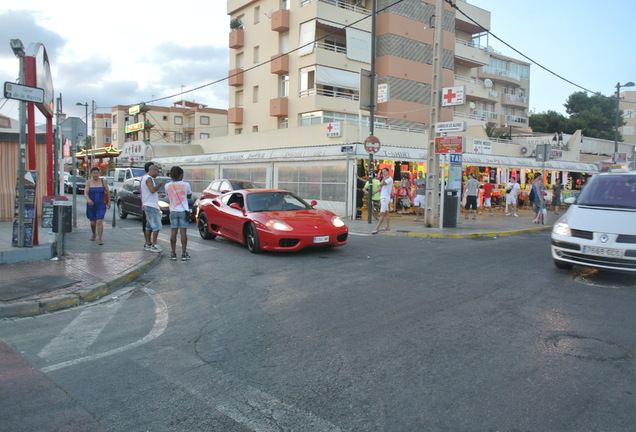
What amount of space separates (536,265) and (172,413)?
293 inches

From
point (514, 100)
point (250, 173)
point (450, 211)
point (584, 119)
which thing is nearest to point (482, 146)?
point (450, 211)

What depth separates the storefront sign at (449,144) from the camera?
14314 mm

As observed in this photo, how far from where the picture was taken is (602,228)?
6961 millimetres

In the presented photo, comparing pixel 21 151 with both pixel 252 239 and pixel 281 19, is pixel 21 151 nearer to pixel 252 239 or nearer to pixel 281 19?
pixel 252 239

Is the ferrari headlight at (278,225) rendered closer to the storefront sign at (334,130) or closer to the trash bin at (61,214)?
the trash bin at (61,214)

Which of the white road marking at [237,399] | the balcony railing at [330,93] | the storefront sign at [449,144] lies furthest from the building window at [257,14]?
the white road marking at [237,399]

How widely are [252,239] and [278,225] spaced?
791 mm

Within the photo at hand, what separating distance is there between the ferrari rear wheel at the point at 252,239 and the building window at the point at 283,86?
2208 centimetres

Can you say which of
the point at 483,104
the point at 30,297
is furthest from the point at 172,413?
the point at 483,104

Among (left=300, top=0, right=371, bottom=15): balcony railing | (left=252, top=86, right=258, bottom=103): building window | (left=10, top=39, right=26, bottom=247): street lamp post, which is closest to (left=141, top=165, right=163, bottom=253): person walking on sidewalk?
(left=10, top=39, right=26, bottom=247): street lamp post

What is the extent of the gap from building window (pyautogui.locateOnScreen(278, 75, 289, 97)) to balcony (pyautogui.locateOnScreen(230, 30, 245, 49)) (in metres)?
5.93

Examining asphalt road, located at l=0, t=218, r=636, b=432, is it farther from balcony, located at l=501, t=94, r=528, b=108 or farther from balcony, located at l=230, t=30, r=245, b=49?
balcony, located at l=501, t=94, r=528, b=108

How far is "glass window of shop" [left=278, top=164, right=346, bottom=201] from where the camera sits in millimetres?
18641

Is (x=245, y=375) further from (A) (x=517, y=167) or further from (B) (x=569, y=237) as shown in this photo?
(A) (x=517, y=167)
